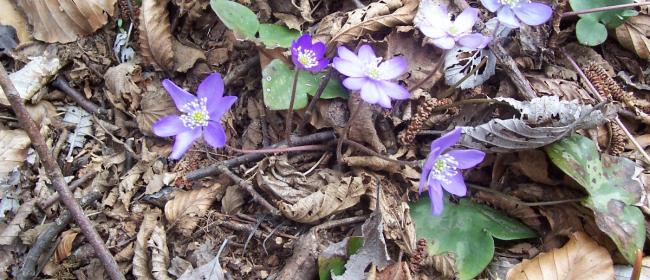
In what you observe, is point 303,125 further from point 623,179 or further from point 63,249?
point 623,179

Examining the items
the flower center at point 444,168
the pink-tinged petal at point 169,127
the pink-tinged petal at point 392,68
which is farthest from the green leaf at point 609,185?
the pink-tinged petal at point 169,127

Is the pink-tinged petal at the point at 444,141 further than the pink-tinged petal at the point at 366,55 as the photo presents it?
No

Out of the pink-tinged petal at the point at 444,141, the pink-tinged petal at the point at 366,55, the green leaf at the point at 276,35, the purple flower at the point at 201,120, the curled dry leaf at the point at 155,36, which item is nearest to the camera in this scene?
the pink-tinged petal at the point at 444,141

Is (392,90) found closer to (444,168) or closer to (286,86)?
(444,168)

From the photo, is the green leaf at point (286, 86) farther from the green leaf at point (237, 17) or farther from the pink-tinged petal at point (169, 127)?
the pink-tinged petal at point (169, 127)

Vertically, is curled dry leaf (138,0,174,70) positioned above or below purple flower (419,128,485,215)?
above

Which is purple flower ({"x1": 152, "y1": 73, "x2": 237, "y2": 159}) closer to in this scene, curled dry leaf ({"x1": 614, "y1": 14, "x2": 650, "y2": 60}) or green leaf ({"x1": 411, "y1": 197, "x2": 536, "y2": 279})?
green leaf ({"x1": 411, "y1": 197, "x2": 536, "y2": 279})

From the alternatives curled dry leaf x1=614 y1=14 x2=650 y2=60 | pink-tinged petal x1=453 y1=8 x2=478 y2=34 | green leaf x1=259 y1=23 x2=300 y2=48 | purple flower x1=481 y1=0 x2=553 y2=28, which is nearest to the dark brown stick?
green leaf x1=259 y1=23 x2=300 y2=48

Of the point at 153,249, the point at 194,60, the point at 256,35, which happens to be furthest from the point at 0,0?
the point at 153,249
